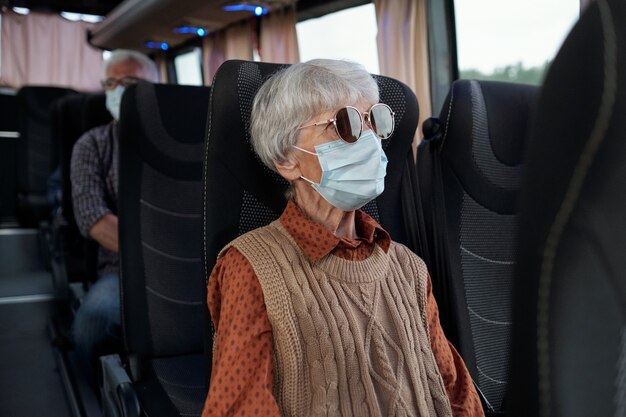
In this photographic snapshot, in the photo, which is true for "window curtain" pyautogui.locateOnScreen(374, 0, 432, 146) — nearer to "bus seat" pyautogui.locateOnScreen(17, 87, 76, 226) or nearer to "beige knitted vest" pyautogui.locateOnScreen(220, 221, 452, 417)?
"beige knitted vest" pyautogui.locateOnScreen(220, 221, 452, 417)

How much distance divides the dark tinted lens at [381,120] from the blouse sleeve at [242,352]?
1.39ft

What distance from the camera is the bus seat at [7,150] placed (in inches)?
205

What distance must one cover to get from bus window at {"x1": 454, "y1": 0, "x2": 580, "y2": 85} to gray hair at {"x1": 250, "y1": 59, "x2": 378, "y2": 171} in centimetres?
140

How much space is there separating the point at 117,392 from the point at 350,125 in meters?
0.98

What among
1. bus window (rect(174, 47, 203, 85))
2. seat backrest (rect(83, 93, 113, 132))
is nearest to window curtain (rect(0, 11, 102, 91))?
bus window (rect(174, 47, 203, 85))

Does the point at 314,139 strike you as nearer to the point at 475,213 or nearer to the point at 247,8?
the point at 475,213

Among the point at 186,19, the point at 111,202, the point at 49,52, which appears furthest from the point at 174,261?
the point at 49,52

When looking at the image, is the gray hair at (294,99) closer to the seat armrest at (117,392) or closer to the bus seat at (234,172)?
the bus seat at (234,172)

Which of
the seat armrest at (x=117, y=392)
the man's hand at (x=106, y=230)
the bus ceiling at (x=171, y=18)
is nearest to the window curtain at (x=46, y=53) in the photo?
the bus ceiling at (x=171, y=18)

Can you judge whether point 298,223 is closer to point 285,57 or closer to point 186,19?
point 285,57

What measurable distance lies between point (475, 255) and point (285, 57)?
335 centimetres

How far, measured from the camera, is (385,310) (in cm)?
124

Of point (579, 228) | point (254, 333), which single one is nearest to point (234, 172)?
point (254, 333)

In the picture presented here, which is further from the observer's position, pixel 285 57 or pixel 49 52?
pixel 49 52
